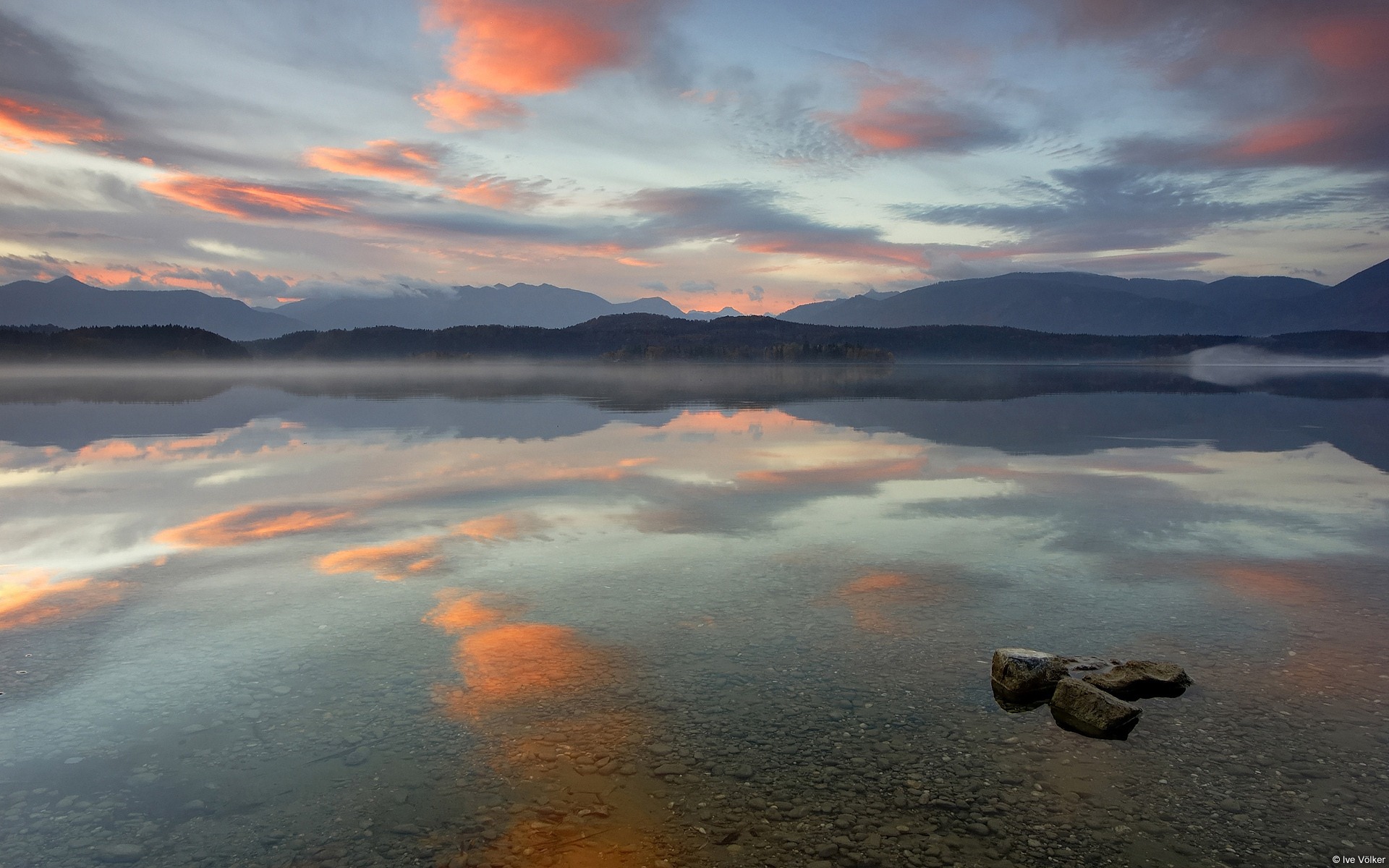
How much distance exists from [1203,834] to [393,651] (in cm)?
1154

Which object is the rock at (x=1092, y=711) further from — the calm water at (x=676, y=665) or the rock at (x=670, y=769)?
the rock at (x=670, y=769)

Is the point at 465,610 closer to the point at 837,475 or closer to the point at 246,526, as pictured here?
the point at 246,526

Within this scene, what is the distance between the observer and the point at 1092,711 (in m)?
10.4

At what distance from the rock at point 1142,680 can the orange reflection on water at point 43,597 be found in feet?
59.7

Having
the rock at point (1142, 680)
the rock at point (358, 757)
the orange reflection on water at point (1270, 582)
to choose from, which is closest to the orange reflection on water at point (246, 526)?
the rock at point (358, 757)

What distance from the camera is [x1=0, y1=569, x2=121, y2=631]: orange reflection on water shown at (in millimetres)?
14617

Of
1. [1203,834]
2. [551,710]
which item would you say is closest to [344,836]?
[551,710]

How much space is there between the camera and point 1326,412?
60.2 meters

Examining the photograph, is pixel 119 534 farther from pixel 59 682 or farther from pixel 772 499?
pixel 772 499

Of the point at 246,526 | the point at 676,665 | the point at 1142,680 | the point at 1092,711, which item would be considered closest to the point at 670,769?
the point at 676,665

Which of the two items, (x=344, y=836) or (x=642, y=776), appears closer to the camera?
(x=344, y=836)

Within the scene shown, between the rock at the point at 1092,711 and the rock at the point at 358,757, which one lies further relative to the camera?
the rock at the point at 1092,711

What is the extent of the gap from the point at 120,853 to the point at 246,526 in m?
15.6

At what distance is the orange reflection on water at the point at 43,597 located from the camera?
14.6 m
